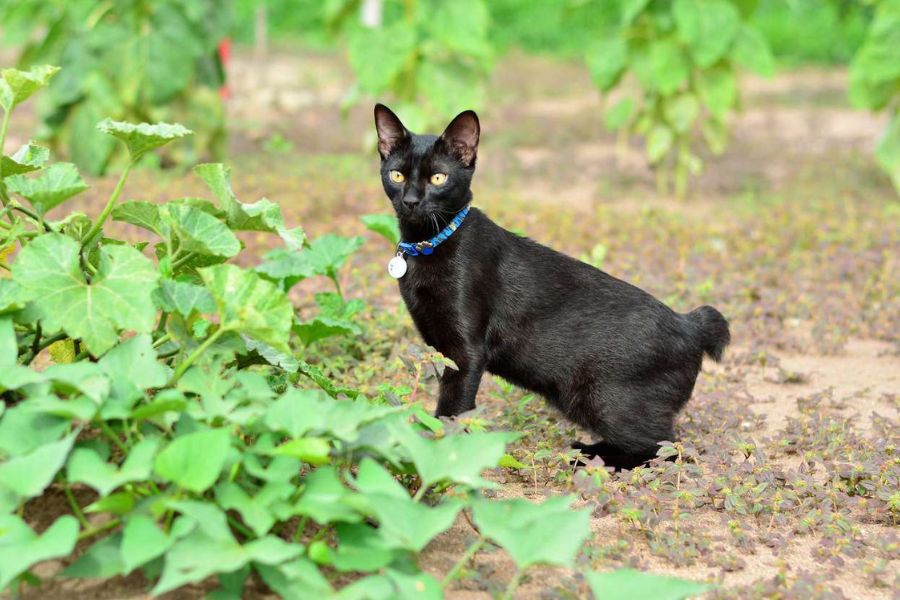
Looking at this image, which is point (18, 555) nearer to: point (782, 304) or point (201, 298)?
point (201, 298)

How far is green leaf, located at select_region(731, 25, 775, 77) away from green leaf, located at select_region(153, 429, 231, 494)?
18.1 ft

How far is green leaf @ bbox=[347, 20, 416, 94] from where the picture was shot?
23.6ft

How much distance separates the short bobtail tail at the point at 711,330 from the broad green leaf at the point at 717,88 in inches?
148

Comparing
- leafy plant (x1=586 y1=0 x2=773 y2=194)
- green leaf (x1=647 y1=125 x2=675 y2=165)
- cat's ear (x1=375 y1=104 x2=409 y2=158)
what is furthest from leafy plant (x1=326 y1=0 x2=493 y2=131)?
cat's ear (x1=375 y1=104 x2=409 y2=158)

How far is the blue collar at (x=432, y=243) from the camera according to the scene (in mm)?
3549

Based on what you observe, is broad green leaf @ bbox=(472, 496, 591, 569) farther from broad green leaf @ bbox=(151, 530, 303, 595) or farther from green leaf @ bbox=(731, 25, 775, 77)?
green leaf @ bbox=(731, 25, 775, 77)

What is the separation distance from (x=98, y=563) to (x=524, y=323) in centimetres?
171

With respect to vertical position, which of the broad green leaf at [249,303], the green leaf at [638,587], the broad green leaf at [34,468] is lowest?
the broad green leaf at [34,468]

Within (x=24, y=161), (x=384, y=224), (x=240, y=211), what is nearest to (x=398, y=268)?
(x=240, y=211)

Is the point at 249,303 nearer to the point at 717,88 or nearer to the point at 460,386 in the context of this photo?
the point at 460,386

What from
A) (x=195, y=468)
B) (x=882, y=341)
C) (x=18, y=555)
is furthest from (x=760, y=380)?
(x=18, y=555)

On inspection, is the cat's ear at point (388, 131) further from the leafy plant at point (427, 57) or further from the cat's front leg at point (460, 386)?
the leafy plant at point (427, 57)

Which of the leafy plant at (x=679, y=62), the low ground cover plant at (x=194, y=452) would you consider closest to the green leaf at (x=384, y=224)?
the low ground cover plant at (x=194, y=452)

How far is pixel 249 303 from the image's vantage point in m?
2.71
